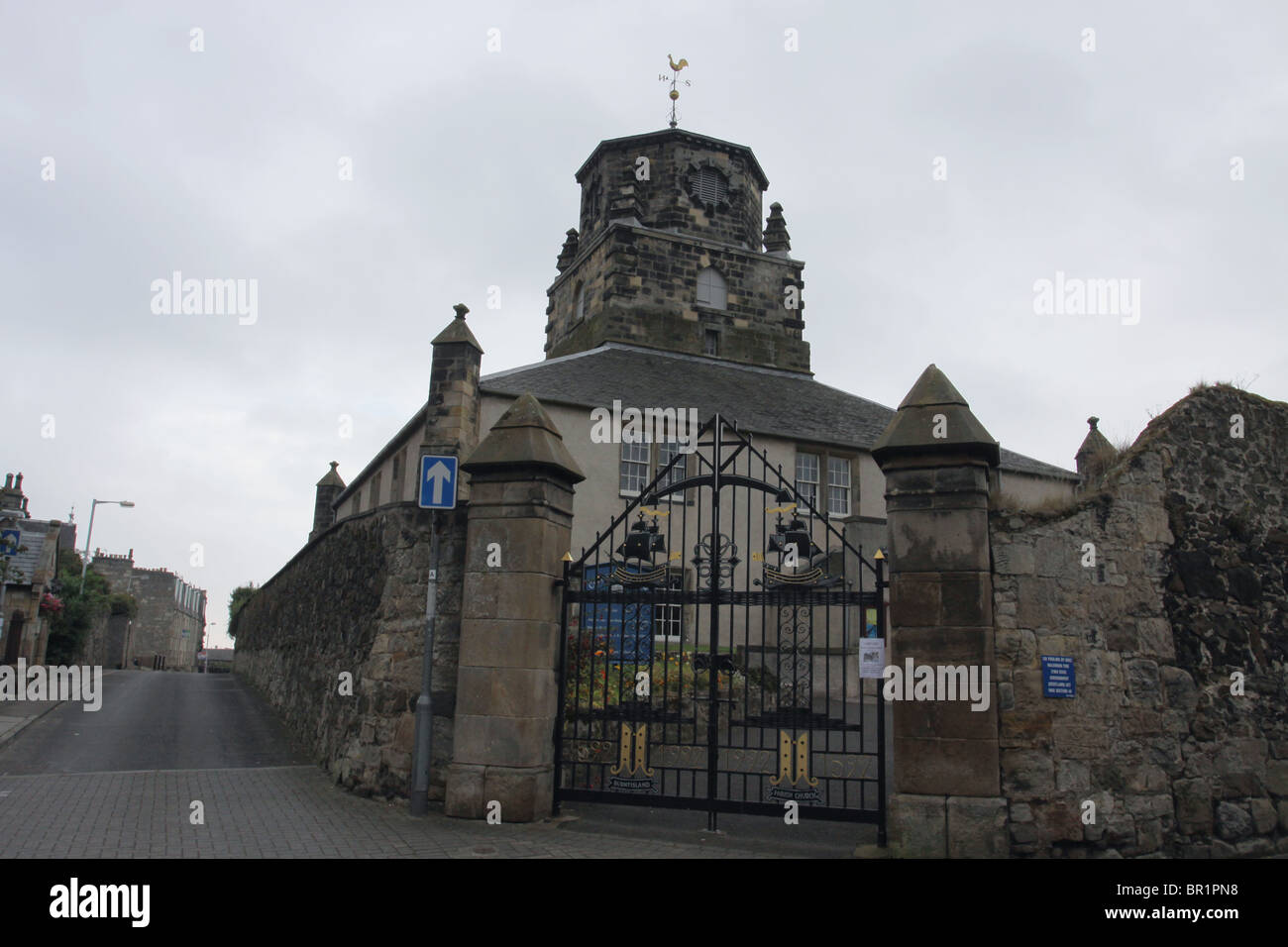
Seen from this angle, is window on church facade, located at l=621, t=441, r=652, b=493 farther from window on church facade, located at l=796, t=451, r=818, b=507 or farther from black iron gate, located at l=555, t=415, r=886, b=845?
black iron gate, located at l=555, t=415, r=886, b=845

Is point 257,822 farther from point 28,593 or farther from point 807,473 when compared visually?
point 28,593

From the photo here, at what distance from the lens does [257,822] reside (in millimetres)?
8062

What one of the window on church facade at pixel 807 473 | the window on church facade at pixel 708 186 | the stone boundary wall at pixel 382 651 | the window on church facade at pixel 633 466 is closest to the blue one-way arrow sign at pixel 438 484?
the stone boundary wall at pixel 382 651

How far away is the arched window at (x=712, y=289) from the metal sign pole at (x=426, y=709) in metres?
22.1

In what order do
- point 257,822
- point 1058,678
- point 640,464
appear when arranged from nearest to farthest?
point 1058,678
point 257,822
point 640,464

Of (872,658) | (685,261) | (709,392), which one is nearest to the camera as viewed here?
(872,658)

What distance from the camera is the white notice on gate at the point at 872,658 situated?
24.0ft

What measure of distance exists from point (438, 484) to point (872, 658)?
445cm

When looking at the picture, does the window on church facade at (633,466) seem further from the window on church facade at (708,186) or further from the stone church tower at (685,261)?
the window on church facade at (708,186)

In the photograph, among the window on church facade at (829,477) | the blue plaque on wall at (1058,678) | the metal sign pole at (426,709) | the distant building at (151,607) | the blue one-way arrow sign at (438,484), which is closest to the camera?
the blue plaque on wall at (1058,678)

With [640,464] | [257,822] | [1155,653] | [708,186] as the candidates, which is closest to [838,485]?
[640,464]

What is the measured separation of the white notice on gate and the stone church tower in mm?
21156

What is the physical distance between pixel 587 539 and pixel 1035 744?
13793mm
